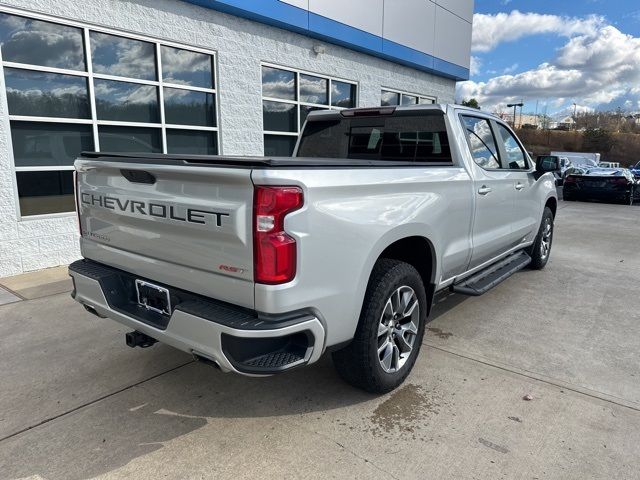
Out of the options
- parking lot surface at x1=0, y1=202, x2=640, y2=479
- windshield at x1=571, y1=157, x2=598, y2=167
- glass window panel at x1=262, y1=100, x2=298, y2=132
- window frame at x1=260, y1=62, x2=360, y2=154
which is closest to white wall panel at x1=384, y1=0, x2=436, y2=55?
window frame at x1=260, y1=62, x2=360, y2=154

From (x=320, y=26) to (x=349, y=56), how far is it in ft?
4.74

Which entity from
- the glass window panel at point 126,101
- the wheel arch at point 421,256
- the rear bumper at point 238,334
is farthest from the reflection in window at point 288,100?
the rear bumper at point 238,334

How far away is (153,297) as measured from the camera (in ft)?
9.41

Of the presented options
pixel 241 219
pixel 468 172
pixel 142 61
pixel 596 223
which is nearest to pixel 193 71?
pixel 142 61

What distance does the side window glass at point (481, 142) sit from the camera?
4.28 m

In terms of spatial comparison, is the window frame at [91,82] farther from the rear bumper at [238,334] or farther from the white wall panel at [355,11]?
the rear bumper at [238,334]

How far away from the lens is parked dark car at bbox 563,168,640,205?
51.5 ft

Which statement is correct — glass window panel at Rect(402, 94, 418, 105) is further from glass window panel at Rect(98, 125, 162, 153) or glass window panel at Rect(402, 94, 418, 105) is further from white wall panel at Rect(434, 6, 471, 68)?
glass window panel at Rect(98, 125, 162, 153)

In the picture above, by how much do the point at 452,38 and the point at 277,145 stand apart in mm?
8082

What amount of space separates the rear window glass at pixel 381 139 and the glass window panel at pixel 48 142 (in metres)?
3.66

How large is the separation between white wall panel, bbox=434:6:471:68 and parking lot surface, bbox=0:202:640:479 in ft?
37.2

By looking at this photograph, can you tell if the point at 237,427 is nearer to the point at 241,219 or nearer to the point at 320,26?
the point at 241,219

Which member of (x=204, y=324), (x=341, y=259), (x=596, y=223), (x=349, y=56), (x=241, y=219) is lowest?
(x=596, y=223)

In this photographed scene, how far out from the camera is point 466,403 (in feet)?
10.3
